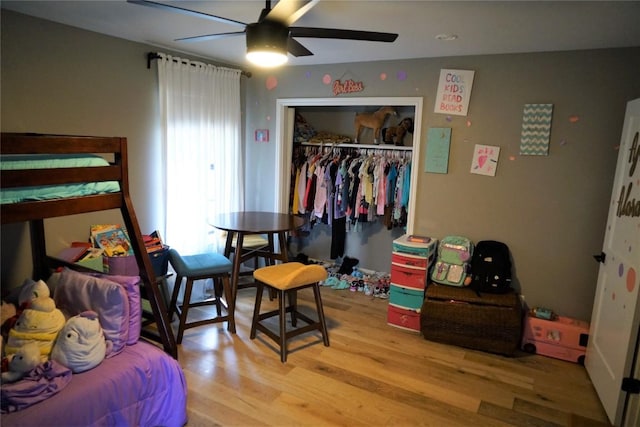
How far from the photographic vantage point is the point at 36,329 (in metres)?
1.84

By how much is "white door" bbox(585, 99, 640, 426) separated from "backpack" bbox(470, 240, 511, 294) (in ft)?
2.03

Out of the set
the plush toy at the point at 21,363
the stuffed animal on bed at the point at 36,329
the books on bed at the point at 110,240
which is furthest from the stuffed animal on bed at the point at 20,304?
the books on bed at the point at 110,240

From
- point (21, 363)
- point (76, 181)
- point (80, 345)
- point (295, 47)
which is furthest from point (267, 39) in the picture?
point (21, 363)

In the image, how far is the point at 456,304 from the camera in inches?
120

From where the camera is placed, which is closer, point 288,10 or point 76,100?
point 288,10

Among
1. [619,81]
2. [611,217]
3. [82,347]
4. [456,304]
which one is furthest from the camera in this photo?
[456,304]

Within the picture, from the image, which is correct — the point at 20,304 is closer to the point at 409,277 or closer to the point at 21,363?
the point at 21,363

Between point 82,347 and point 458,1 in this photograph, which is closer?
point 82,347

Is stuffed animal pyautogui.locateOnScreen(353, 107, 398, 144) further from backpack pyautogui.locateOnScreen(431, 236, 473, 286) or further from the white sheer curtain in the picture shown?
backpack pyautogui.locateOnScreen(431, 236, 473, 286)

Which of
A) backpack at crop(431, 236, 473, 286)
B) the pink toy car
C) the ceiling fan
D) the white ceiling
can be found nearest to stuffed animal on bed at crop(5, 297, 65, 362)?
the ceiling fan

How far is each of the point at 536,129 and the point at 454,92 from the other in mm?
705

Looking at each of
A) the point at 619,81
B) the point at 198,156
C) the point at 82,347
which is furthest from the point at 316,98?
the point at 82,347

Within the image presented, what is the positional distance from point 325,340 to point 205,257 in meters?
1.13

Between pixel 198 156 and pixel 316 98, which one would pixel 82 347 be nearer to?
pixel 198 156
